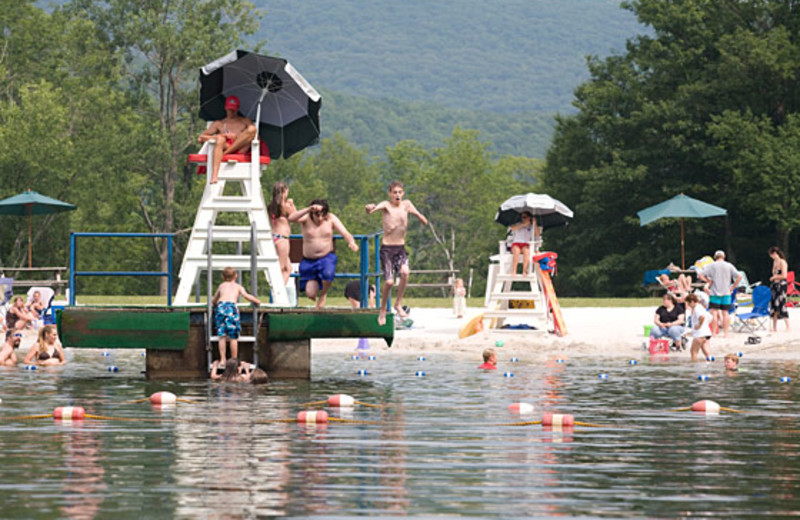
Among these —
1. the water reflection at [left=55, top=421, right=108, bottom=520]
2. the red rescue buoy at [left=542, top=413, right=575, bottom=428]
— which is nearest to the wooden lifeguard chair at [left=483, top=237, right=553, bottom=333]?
the red rescue buoy at [left=542, top=413, right=575, bottom=428]

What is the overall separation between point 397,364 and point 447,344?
15.7ft

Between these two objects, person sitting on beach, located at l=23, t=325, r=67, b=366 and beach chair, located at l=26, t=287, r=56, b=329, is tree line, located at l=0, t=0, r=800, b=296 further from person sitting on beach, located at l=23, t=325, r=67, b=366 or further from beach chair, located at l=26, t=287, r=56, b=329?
person sitting on beach, located at l=23, t=325, r=67, b=366

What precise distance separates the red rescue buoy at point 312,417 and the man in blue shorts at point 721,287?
16.3 m

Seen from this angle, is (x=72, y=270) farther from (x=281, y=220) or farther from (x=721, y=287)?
(x=721, y=287)

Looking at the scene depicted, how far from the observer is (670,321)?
27.4 meters

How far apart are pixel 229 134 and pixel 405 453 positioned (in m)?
10.9

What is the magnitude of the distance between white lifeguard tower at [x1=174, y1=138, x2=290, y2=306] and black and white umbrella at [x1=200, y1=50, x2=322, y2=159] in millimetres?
627

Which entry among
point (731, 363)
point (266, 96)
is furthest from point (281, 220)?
point (731, 363)

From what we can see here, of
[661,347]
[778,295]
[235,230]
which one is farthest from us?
[778,295]

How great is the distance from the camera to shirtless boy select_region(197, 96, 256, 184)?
21.3m

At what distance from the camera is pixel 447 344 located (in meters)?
28.8

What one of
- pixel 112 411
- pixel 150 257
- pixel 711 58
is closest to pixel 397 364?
→ pixel 112 411

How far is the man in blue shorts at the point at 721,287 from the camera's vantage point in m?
28.7

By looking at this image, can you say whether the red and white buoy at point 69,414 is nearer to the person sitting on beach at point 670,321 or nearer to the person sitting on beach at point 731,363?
the person sitting on beach at point 731,363
